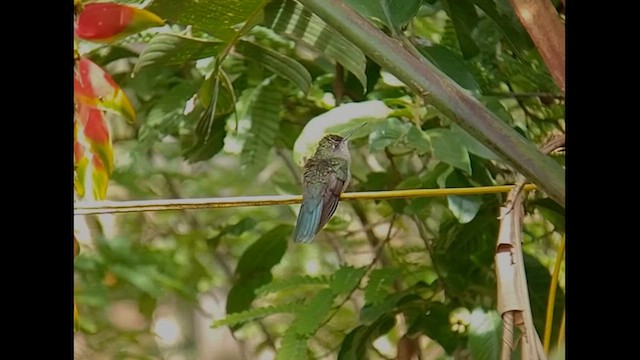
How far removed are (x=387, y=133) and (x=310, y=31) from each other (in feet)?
0.35

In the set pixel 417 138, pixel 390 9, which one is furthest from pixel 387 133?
pixel 390 9

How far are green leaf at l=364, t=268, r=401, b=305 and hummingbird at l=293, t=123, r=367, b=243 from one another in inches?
4.2

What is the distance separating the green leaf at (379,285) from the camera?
0.77 metres

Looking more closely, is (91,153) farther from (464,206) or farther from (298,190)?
(464,206)

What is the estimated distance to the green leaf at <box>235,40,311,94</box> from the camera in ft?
2.48

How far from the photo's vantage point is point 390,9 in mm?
615

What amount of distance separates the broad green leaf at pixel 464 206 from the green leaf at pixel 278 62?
15 cm

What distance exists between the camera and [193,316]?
730 millimetres

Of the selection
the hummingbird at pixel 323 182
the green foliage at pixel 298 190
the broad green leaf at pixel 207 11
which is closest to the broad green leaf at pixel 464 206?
the green foliage at pixel 298 190

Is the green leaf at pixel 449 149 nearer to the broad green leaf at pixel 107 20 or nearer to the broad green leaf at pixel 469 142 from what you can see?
the broad green leaf at pixel 469 142

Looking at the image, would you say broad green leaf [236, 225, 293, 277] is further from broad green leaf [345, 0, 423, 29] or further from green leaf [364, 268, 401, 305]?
broad green leaf [345, 0, 423, 29]

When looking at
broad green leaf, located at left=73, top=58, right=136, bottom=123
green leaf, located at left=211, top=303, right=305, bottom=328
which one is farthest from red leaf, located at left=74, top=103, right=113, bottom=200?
green leaf, located at left=211, top=303, right=305, bottom=328

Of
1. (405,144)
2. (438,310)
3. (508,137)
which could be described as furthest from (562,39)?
(438,310)

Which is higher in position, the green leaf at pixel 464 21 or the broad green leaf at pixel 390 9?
the broad green leaf at pixel 390 9
